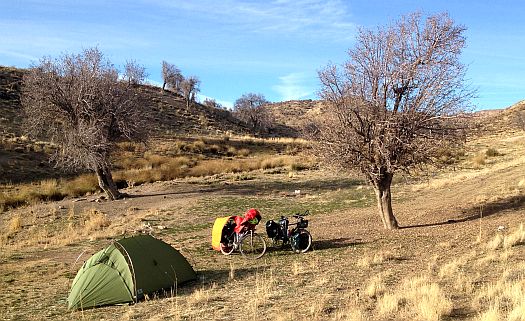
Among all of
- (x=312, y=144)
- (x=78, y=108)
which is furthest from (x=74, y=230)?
(x=312, y=144)

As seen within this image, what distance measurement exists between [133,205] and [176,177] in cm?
1201

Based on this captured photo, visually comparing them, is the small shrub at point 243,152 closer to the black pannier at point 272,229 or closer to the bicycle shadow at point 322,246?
the bicycle shadow at point 322,246

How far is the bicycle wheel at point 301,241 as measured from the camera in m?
14.0

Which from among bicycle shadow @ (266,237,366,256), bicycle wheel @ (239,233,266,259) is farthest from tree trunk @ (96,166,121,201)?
bicycle shadow @ (266,237,366,256)

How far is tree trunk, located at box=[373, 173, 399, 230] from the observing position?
627 inches

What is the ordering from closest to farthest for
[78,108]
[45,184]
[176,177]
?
1. [78,108]
2. [45,184]
3. [176,177]

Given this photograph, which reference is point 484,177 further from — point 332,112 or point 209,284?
point 209,284

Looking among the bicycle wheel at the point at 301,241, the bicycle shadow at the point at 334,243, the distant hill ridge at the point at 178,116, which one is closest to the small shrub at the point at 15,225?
the bicycle wheel at the point at 301,241

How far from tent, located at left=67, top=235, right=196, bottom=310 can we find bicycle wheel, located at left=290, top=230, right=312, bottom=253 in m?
3.73

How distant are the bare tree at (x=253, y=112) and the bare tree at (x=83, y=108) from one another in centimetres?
6339

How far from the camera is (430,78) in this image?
14.5 meters

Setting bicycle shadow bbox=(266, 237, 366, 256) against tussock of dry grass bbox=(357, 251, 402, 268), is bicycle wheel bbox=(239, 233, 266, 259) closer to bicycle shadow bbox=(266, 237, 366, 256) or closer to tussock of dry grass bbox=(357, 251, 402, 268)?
bicycle shadow bbox=(266, 237, 366, 256)

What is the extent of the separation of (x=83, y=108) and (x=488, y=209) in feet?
67.3

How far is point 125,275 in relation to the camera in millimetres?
10398
